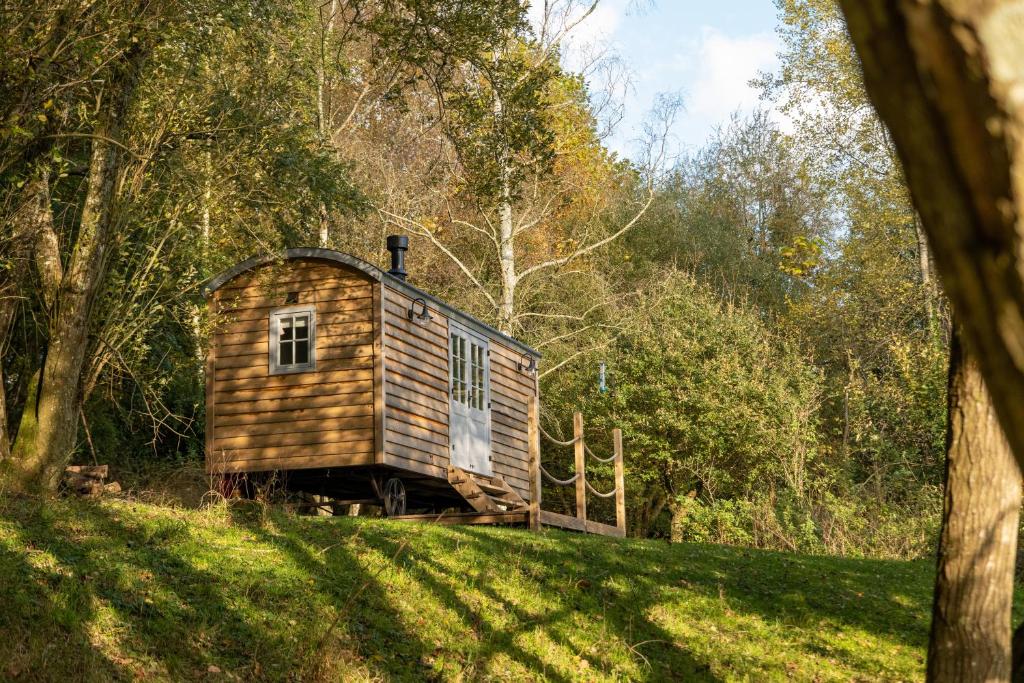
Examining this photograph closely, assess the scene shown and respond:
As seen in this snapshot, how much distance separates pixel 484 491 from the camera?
1909 centimetres

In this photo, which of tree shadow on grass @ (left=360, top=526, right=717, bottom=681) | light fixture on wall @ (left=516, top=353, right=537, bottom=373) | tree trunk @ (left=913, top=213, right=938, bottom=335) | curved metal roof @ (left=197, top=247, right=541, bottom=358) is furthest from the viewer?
tree trunk @ (left=913, top=213, right=938, bottom=335)

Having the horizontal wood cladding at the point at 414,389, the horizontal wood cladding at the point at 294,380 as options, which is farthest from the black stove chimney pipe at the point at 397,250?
the horizontal wood cladding at the point at 294,380

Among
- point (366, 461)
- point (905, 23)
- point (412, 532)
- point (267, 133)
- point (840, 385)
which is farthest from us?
point (840, 385)

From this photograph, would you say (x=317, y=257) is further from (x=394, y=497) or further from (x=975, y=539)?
(x=975, y=539)

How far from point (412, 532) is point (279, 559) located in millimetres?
2561

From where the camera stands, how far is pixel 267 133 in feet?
48.6

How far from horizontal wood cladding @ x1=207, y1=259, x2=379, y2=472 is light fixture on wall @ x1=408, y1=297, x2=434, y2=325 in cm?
101

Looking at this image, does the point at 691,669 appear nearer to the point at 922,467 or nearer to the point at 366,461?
the point at 366,461

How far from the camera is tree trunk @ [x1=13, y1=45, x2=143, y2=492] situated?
12.4 metres

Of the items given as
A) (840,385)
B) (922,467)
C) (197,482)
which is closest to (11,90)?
(197,482)

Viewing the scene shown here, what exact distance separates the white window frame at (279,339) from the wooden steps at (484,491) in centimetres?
294

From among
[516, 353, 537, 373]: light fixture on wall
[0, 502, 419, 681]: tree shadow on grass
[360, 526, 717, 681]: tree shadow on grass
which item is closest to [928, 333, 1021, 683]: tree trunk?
[360, 526, 717, 681]: tree shadow on grass

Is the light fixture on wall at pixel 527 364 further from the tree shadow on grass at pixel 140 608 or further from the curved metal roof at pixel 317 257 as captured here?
the tree shadow on grass at pixel 140 608

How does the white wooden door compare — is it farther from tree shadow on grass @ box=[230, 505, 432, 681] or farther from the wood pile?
the wood pile
